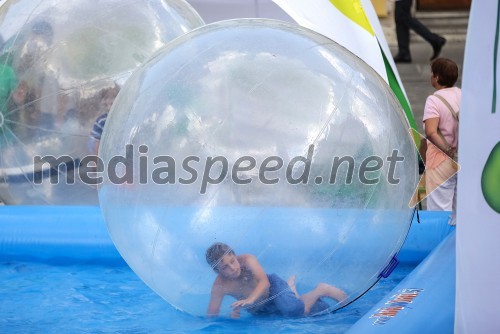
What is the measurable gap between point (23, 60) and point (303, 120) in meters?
2.49

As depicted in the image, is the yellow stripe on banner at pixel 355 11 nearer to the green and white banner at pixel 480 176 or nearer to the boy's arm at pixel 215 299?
the boy's arm at pixel 215 299

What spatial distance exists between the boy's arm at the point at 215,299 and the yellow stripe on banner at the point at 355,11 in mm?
2943

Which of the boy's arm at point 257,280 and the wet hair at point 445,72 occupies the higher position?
the wet hair at point 445,72

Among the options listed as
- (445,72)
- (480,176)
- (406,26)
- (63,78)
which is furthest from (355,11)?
(406,26)

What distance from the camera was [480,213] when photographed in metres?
3.09

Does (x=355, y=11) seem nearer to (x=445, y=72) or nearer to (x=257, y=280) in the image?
(x=445, y=72)

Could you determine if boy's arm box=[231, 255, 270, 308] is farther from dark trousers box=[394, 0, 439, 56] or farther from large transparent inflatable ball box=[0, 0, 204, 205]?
dark trousers box=[394, 0, 439, 56]

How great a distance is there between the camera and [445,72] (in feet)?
19.8

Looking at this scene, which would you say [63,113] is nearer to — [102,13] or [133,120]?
[102,13]

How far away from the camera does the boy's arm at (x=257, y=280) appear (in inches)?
152

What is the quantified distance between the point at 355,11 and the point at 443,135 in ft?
3.88

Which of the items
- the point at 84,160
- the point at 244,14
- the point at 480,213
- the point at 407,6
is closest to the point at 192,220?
the point at 480,213

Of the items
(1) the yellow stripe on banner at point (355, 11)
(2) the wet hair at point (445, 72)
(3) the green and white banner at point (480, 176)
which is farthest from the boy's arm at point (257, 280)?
(1) the yellow stripe on banner at point (355, 11)

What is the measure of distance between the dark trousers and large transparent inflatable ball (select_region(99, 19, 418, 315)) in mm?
7336
